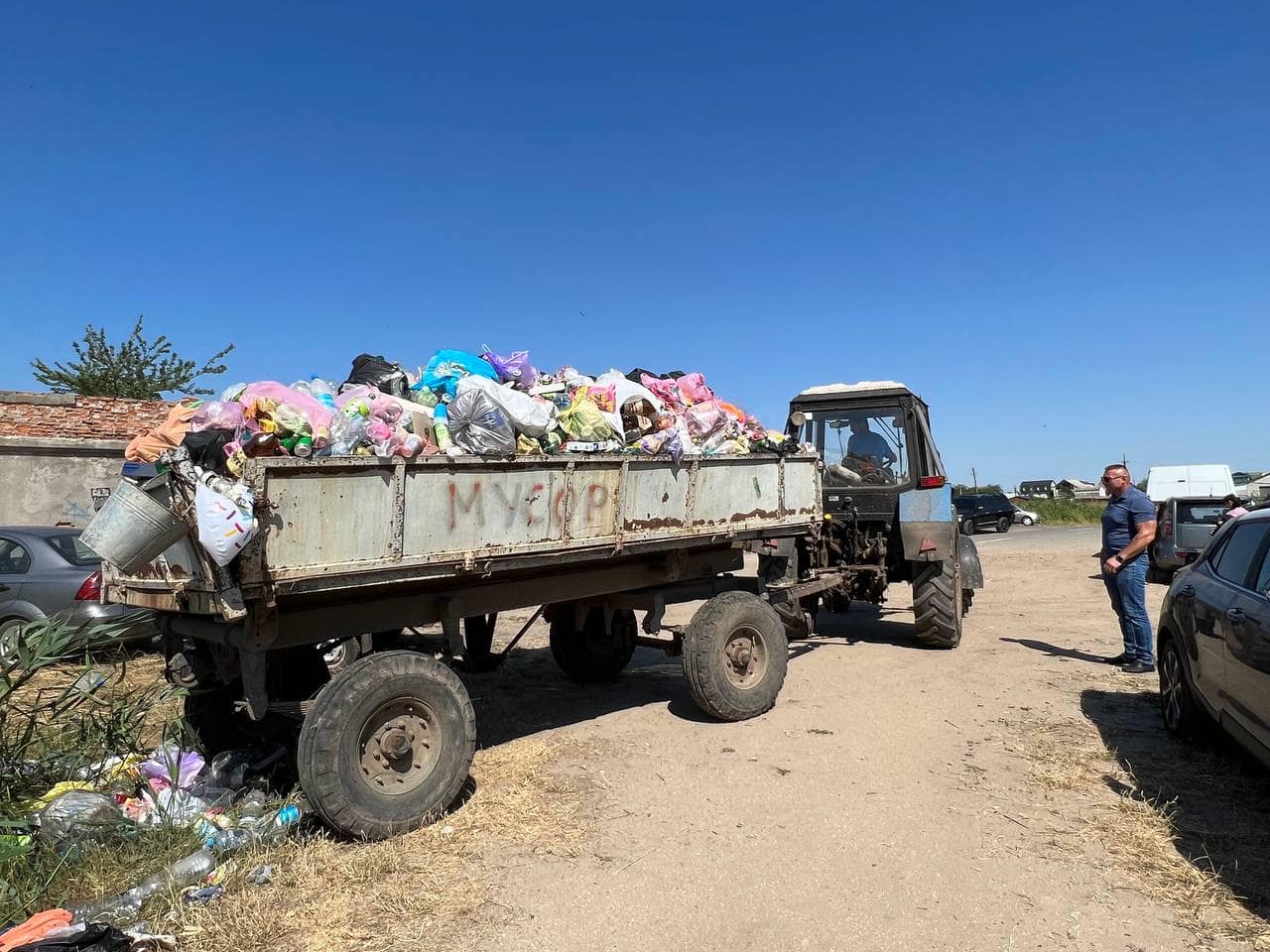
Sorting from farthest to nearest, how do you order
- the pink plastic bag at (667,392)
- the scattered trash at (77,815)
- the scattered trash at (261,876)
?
the pink plastic bag at (667,392) < the scattered trash at (77,815) < the scattered trash at (261,876)

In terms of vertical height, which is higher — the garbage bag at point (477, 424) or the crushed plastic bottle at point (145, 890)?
the garbage bag at point (477, 424)

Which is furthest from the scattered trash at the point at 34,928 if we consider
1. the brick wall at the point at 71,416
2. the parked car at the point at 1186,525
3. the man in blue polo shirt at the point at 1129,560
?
the parked car at the point at 1186,525

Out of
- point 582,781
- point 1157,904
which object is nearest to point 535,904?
point 582,781

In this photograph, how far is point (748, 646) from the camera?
586 centimetres

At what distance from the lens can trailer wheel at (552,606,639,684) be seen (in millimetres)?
6828

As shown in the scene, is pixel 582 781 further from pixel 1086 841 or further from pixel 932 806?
pixel 1086 841

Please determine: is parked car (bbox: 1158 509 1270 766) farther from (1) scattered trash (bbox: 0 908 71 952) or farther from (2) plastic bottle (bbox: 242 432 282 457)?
(1) scattered trash (bbox: 0 908 71 952)

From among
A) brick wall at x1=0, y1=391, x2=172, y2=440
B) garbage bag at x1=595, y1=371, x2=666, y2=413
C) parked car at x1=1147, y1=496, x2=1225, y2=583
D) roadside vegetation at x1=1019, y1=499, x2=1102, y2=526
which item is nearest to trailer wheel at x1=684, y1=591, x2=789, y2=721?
garbage bag at x1=595, y1=371, x2=666, y2=413

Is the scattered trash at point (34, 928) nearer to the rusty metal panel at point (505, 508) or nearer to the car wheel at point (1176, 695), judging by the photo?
the rusty metal panel at point (505, 508)

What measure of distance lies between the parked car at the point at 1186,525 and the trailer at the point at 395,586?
10744mm

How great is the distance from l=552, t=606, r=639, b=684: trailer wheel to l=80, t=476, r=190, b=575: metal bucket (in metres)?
3.67

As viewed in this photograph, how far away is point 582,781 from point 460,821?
82 cm

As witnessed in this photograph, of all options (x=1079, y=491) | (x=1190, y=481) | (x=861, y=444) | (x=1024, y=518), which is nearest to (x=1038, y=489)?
(x=1079, y=491)

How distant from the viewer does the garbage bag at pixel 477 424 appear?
4273mm
